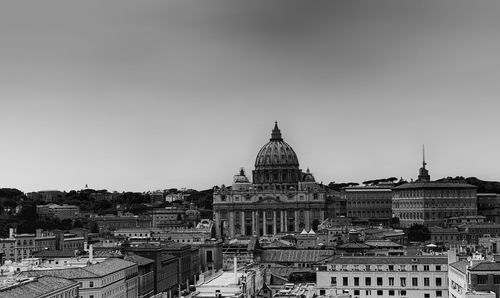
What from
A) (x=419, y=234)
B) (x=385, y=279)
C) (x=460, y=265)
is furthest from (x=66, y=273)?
(x=419, y=234)

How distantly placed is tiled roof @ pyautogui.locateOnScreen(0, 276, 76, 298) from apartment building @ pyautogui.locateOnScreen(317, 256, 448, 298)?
16.5 meters

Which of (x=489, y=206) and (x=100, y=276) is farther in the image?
(x=489, y=206)

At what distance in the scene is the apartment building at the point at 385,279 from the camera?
220 ft

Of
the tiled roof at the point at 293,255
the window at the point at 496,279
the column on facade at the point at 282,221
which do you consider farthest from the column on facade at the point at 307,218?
the window at the point at 496,279

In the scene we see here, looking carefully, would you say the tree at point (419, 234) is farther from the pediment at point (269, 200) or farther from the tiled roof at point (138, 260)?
the tiled roof at point (138, 260)

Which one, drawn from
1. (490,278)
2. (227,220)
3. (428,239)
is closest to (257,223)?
(227,220)

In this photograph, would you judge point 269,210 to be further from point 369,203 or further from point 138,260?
point 138,260

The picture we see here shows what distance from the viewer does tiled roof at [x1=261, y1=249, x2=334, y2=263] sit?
109 meters

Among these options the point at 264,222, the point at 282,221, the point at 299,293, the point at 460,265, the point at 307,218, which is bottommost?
the point at 299,293

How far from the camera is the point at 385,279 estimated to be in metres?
67.5

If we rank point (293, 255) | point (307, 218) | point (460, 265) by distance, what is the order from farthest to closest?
point (307, 218) → point (293, 255) → point (460, 265)

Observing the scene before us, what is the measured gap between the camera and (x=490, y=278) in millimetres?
55938

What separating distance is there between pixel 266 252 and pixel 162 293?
26.2 m

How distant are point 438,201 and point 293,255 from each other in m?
62.3
